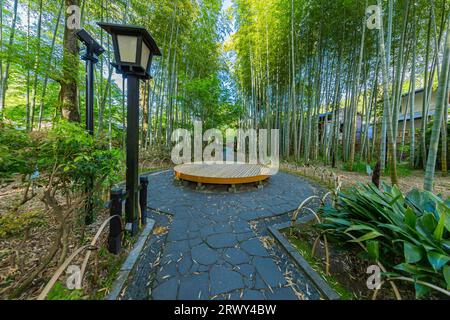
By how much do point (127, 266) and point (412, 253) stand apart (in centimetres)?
206

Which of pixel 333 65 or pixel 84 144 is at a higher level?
pixel 333 65

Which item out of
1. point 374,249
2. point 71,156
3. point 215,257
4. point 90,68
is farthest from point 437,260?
point 90,68

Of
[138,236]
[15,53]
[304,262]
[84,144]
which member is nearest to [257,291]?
[304,262]

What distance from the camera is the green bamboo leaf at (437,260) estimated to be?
0.93 metres

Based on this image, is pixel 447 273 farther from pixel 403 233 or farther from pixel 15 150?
pixel 15 150

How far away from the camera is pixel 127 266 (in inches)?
52.2

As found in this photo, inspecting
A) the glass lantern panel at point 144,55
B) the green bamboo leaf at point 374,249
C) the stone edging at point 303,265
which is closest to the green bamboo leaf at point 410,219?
the green bamboo leaf at point 374,249

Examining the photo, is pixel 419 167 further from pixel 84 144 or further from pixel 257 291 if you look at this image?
pixel 84 144

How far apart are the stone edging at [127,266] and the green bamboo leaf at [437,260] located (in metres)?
2.00

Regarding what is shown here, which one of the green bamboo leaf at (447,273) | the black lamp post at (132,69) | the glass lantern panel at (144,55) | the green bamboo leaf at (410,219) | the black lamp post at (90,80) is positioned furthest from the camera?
the black lamp post at (90,80)

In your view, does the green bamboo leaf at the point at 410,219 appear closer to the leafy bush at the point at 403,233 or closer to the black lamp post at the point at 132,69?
the leafy bush at the point at 403,233

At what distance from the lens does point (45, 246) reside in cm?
153

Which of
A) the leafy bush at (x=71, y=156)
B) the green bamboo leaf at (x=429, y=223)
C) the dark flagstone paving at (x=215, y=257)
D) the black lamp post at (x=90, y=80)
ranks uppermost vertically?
the black lamp post at (x=90, y=80)

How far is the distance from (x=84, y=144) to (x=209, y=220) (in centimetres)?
166
